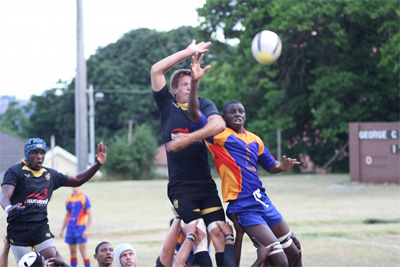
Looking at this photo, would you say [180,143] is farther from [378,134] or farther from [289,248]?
[378,134]

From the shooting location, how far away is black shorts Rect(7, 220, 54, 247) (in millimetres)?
8023

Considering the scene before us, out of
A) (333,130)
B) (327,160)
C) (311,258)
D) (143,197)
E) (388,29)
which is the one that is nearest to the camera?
(311,258)

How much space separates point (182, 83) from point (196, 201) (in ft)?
4.36

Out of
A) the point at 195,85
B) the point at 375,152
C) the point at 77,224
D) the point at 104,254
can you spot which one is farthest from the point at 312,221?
the point at 375,152

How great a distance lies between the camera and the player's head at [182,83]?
7.05 m

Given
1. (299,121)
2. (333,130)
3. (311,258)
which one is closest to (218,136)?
(311,258)

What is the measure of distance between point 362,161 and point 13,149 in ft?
72.3

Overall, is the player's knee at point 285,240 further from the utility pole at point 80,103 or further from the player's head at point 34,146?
the utility pole at point 80,103

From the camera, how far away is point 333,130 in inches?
1551

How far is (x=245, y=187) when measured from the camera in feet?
23.1

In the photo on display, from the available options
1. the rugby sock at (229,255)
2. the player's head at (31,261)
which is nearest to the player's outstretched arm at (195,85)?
the rugby sock at (229,255)

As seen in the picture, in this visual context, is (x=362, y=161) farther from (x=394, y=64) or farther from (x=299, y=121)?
(x=299, y=121)

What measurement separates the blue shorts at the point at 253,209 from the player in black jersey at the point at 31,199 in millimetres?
1893

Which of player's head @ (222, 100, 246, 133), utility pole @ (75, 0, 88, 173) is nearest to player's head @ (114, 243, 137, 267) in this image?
player's head @ (222, 100, 246, 133)
